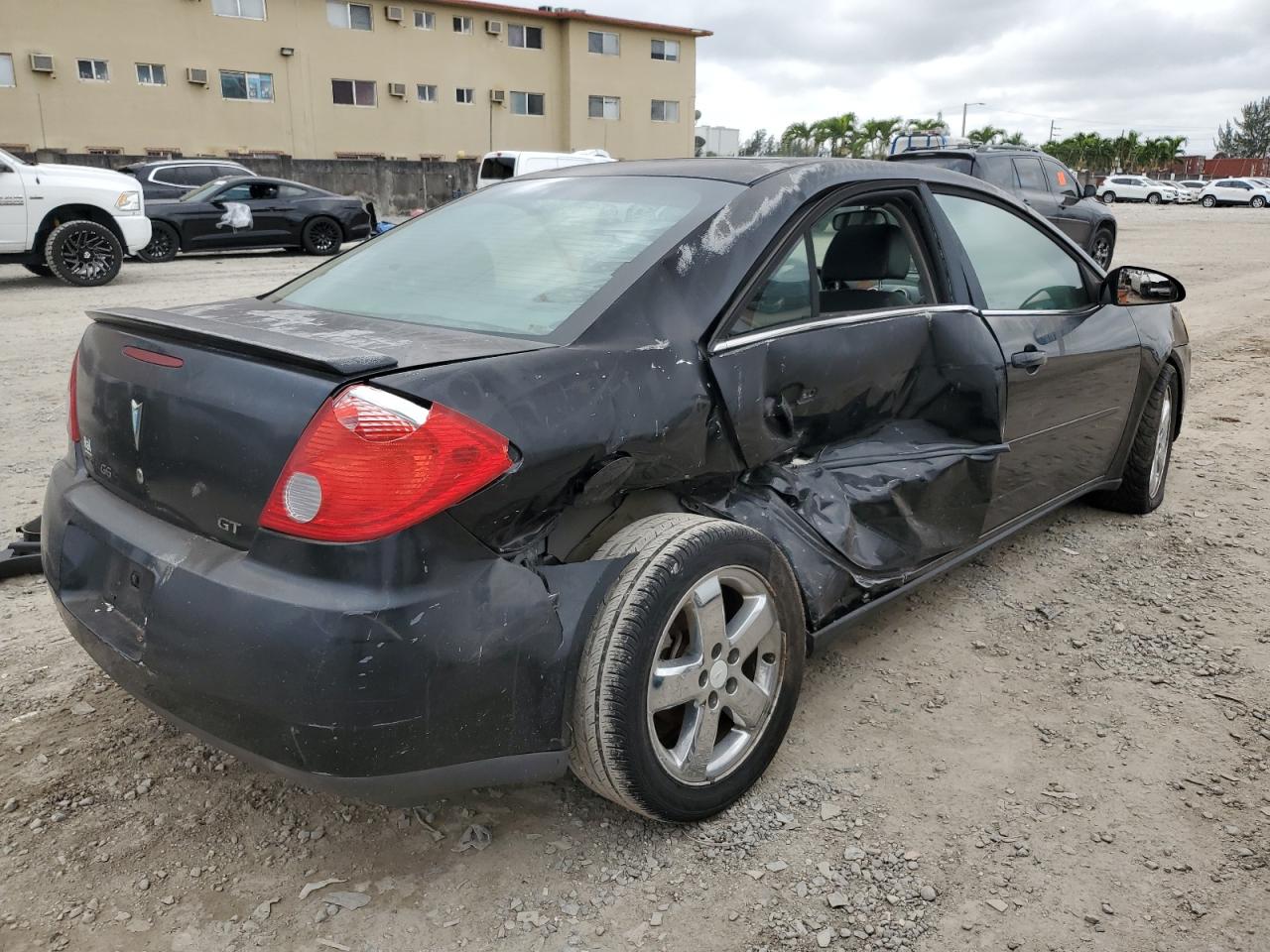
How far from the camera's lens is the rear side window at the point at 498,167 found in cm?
1648

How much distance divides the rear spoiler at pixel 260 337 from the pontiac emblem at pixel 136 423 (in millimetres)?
169

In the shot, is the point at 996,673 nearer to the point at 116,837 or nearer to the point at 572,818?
the point at 572,818

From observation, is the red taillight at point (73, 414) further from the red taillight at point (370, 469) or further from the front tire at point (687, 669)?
the front tire at point (687, 669)

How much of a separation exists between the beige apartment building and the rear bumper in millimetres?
33880

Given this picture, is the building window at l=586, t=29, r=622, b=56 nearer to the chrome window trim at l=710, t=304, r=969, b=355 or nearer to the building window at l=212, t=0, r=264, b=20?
the building window at l=212, t=0, r=264, b=20

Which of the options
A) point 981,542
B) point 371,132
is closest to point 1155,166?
point 371,132

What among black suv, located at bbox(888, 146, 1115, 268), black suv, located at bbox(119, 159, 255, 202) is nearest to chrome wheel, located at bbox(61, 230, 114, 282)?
black suv, located at bbox(119, 159, 255, 202)

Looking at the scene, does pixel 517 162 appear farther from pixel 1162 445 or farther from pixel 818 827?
pixel 818 827

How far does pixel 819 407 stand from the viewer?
2775mm

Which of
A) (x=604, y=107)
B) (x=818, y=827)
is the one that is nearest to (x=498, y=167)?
(x=818, y=827)

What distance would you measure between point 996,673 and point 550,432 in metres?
1.90

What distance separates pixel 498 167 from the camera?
1678 cm

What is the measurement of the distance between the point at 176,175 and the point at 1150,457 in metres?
17.9

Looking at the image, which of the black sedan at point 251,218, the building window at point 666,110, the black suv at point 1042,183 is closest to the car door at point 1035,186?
the black suv at point 1042,183
